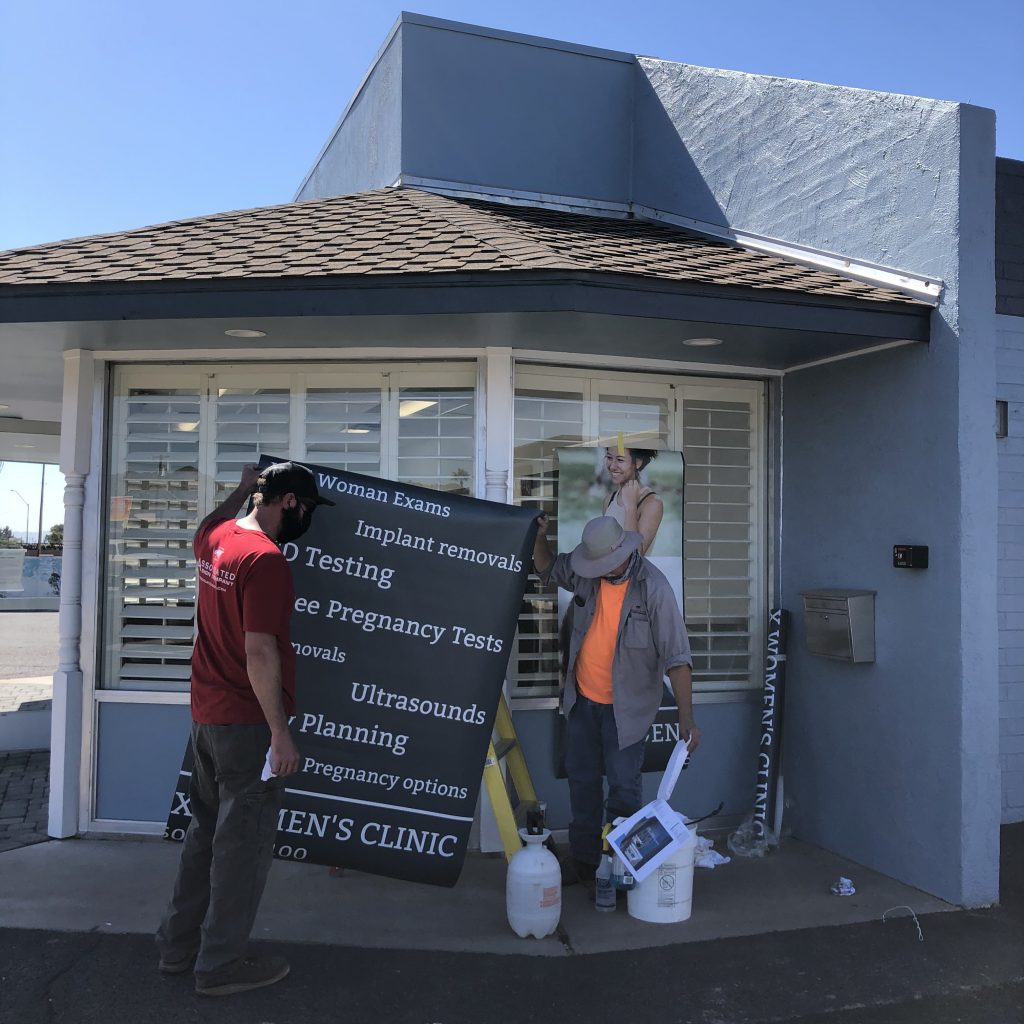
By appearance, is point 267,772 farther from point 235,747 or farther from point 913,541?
point 913,541

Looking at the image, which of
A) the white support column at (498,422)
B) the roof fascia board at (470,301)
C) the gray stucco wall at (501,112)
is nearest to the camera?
the roof fascia board at (470,301)

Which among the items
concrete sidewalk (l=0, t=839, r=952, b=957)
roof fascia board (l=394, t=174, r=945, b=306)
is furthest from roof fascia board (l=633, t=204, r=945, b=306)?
concrete sidewalk (l=0, t=839, r=952, b=957)

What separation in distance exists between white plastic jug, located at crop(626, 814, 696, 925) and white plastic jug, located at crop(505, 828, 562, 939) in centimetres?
45

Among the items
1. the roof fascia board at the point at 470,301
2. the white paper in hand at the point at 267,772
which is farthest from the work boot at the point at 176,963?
the roof fascia board at the point at 470,301

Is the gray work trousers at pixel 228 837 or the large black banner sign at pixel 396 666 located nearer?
the gray work trousers at pixel 228 837

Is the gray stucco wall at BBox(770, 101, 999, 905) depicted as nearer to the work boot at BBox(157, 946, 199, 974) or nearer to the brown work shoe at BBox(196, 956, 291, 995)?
the brown work shoe at BBox(196, 956, 291, 995)

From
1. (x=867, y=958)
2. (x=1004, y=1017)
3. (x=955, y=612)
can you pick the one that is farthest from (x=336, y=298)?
(x=1004, y=1017)

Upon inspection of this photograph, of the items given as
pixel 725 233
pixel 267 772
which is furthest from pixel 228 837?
pixel 725 233

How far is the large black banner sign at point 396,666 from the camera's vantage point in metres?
4.44

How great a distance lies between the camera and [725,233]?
251 inches

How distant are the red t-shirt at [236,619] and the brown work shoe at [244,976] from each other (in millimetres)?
949

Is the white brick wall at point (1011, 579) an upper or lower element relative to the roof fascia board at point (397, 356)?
lower

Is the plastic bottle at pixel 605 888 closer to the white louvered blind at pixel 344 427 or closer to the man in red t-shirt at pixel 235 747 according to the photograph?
the man in red t-shirt at pixel 235 747

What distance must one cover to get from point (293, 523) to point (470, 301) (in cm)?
131
